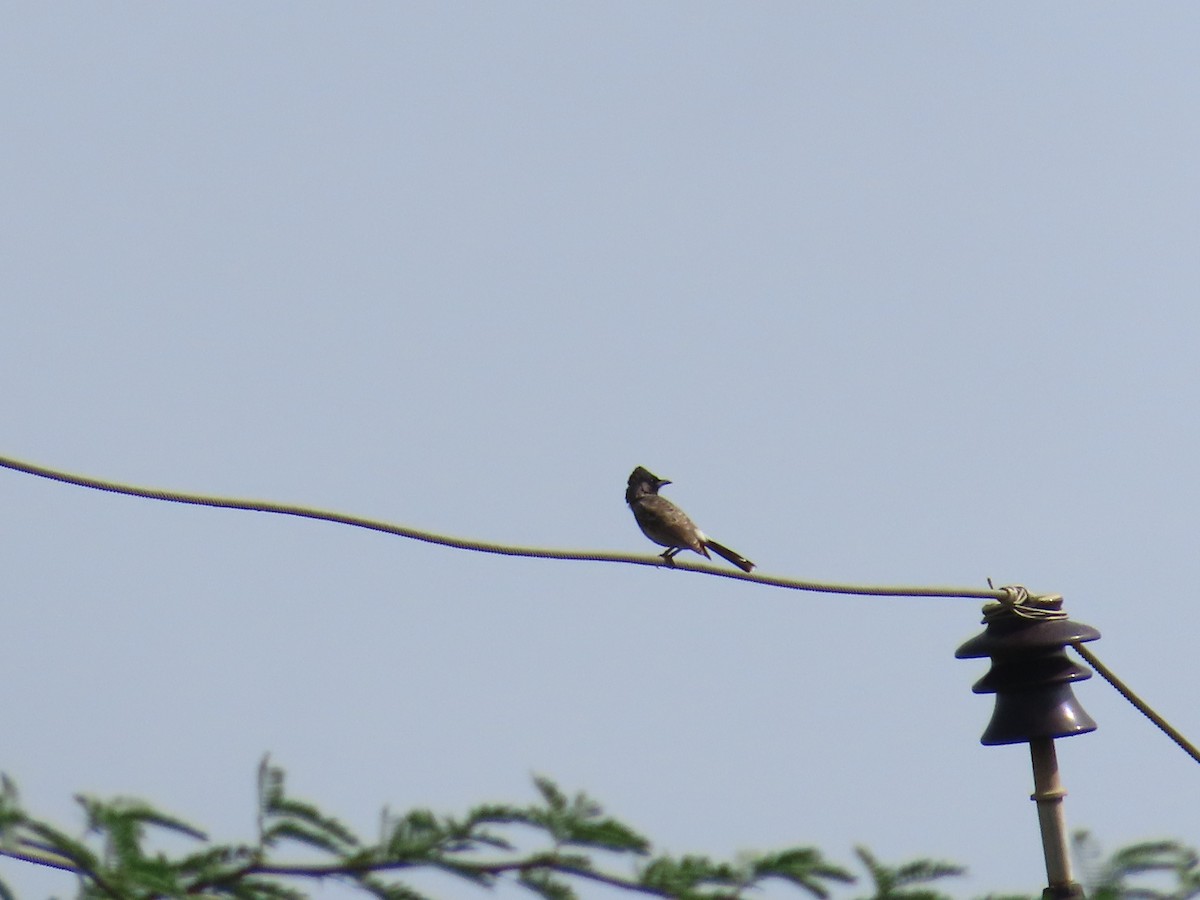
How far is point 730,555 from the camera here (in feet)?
A: 39.4

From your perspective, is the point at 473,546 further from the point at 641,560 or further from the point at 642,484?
the point at 642,484

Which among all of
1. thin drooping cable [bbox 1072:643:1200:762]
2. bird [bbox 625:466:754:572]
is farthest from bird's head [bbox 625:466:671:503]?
thin drooping cable [bbox 1072:643:1200:762]

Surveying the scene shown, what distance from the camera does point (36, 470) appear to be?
5277 millimetres

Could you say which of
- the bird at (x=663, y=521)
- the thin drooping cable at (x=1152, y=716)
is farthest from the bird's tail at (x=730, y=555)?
the thin drooping cable at (x=1152, y=716)

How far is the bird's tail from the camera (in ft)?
37.9

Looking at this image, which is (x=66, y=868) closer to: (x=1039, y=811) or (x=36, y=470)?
(x=36, y=470)

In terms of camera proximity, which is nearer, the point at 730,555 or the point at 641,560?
the point at 641,560

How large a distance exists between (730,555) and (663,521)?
798 millimetres

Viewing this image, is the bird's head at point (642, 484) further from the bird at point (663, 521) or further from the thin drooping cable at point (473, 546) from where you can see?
the thin drooping cable at point (473, 546)

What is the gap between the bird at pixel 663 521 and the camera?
12.3m

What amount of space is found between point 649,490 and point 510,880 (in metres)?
9.66

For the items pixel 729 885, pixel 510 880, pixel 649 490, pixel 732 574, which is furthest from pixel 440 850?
pixel 649 490

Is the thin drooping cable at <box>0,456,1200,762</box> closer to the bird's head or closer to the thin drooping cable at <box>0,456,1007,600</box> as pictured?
the thin drooping cable at <box>0,456,1007,600</box>

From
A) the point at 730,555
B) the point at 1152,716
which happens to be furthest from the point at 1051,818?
the point at 730,555
